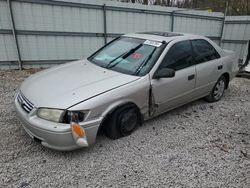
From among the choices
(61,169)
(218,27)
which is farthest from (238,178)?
(218,27)

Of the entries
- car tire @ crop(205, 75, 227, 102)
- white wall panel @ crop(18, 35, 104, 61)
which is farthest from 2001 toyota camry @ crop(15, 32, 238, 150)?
white wall panel @ crop(18, 35, 104, 61)

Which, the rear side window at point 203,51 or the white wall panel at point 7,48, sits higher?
the rear side window at point 203,51

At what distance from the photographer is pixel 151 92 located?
2945mm

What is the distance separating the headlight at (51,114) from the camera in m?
2.27

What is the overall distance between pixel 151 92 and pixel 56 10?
4869 millimetres

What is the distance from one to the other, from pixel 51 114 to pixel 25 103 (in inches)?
21.4

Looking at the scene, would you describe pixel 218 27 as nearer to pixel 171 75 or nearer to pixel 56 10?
pixel 56 10

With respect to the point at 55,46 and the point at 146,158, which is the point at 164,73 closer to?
the point at 146,158

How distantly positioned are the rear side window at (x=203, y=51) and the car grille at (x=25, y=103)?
9.37ft

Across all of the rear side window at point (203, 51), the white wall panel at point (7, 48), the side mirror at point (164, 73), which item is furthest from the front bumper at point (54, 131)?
→ the white wall panel at point (7, 48)

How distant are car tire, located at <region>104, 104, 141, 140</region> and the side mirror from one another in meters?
0.61

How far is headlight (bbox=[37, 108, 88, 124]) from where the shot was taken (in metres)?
2.27

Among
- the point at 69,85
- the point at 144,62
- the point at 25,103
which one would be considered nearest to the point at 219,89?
the point at 144,62

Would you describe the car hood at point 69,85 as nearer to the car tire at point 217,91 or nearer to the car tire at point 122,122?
the car tire at point 122,122
